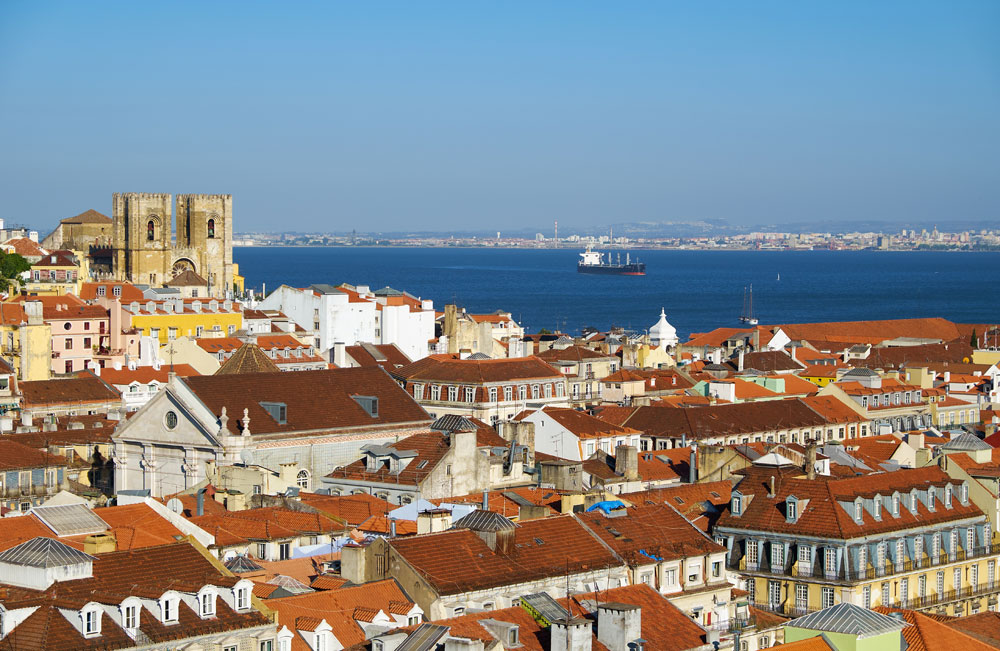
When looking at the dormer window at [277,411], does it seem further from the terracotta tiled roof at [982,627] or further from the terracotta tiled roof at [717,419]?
the terracotta tiled roof at [982,627]

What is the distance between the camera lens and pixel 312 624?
101 ft

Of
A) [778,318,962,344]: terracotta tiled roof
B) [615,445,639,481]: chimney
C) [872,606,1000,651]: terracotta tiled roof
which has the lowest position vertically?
[778,318,962,344]: terracotta tiled roof

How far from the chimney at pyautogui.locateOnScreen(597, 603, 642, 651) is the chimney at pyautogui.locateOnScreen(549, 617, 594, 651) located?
2.03 feet

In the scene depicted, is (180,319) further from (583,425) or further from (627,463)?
(627,463)

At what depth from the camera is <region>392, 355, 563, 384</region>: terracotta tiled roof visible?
75.0 m

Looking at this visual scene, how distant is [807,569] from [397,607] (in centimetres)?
1322

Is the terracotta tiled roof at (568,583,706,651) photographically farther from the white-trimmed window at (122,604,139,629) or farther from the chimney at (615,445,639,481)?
the chimney at (615,445,639,481)

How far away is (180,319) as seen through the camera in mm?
94688

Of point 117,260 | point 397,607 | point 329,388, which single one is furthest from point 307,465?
point 117,260

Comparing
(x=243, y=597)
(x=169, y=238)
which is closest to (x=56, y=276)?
(x=169, y=238)

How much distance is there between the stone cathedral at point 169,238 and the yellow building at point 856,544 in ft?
305

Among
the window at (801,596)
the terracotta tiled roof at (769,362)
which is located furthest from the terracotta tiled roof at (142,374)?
the window at (801,596)

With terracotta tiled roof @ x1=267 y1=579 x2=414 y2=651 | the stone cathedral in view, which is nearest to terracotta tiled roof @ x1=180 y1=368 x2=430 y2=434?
terracotta tiled roof @ x1=267 y1=579 x2=414 y2=651

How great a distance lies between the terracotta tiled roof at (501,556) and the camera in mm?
34031
